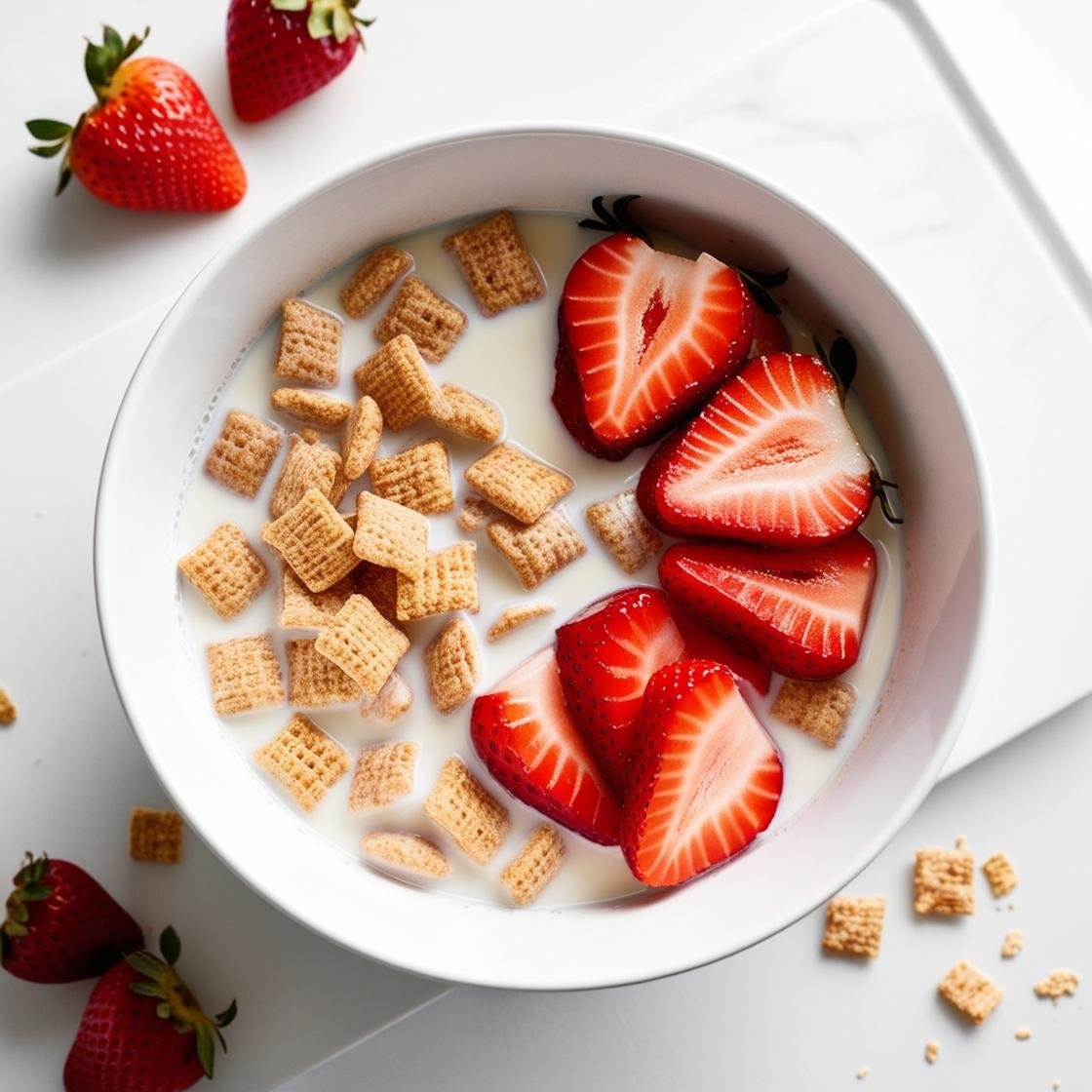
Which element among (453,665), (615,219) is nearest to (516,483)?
(453,665)

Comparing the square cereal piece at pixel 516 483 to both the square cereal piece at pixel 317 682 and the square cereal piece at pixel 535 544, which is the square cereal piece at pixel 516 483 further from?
the square cereal piece at pixel 317 682

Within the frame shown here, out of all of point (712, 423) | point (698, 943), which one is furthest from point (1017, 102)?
point (698, 943)

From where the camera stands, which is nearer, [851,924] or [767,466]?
[767,466]

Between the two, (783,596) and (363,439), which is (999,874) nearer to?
(783,596)

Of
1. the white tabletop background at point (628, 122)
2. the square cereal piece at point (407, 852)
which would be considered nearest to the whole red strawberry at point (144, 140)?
the white tabletop background at point (628, 122)

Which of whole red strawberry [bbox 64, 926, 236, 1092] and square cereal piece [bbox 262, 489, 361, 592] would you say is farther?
whole red strawberry [bbox 64, 926, 236, 1092]

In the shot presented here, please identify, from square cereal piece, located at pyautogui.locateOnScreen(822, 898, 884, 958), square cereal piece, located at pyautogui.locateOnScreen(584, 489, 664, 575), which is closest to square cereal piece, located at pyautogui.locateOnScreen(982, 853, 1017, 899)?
square cereal piece, located at pyautogui.locateOnScreen(822, 898, 884, 958)

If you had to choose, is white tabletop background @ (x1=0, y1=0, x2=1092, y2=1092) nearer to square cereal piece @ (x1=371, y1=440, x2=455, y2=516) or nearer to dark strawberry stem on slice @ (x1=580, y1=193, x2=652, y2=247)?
dark strawberry stem on slice @ (x1=580, y1=193, x2=652, y2=247)
